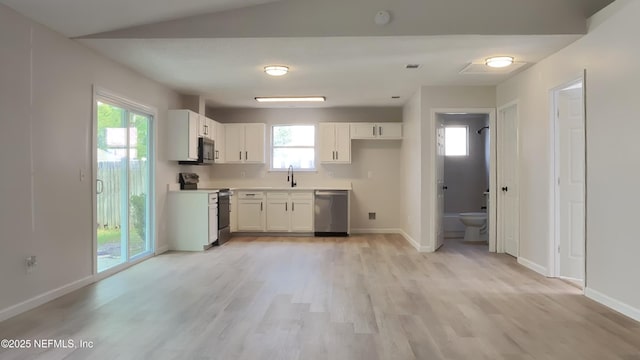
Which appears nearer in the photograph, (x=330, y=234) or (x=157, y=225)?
(x=157, y=225)

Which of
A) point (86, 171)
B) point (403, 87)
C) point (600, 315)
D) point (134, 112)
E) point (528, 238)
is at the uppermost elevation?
point (403, 87)

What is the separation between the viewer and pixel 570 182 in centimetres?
441

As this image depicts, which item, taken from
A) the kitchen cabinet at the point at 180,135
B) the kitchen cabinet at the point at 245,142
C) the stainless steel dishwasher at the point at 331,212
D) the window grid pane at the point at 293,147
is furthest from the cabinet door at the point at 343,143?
the kitchen cabinet at the point at 180,135

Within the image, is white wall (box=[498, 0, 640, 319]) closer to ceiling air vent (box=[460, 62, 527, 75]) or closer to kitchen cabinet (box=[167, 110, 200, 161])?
ceiling air vent (box=[460, 62, 527, 75])

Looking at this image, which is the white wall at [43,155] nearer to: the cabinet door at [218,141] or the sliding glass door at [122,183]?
the sliding glass door at [122,183]

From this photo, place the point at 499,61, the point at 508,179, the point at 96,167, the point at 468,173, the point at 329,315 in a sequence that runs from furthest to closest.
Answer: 1. the point at 468,173
2. the point at 508,179
3. the point at 499,61
4. the point at 96,167
5. the point at 329,315

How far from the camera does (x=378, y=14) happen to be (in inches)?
150

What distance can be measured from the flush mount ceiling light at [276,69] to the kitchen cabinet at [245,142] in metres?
2.79

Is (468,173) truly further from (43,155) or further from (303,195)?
(43,155)

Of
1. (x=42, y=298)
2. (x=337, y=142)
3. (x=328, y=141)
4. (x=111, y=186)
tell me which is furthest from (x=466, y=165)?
(x=42, y=298)

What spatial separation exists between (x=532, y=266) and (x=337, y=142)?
13.1 ft

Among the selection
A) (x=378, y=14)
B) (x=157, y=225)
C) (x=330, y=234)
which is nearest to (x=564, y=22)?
(x=378, y=14)

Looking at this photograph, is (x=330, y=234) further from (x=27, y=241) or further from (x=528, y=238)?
(x=27, y=241)

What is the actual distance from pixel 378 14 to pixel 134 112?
333 centimetres
